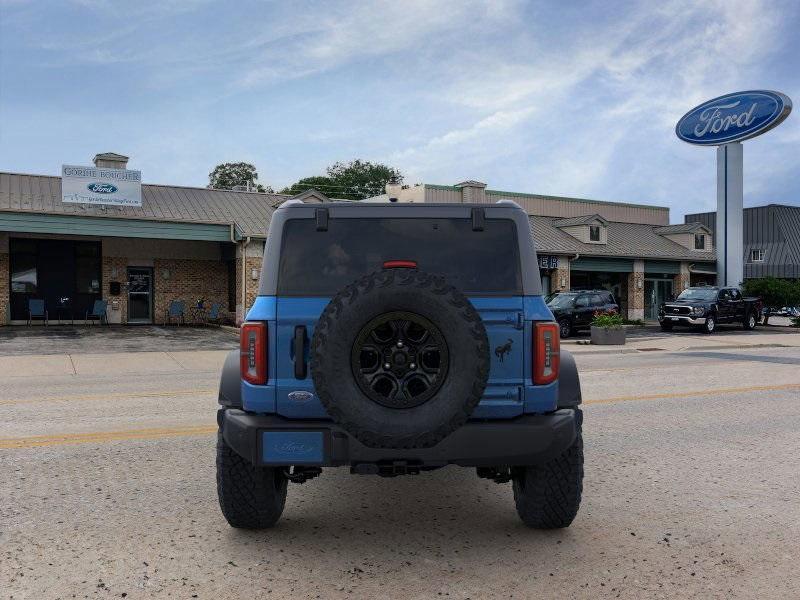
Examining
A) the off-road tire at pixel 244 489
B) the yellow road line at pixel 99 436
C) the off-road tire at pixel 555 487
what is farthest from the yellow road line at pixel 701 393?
the off-road tire at pixel 244 489

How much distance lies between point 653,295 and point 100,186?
27745mm

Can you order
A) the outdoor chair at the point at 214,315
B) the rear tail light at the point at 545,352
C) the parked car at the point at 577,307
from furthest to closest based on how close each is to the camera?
the outdoor chair at the point at 214,315
the parked car at the point at 577,307
the rear tail light at the point at 545,352

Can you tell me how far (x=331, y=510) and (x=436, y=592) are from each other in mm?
1403

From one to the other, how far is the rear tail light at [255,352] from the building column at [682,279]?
36.8 meters

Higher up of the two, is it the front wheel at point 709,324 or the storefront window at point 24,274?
the storefront window at point 24,274

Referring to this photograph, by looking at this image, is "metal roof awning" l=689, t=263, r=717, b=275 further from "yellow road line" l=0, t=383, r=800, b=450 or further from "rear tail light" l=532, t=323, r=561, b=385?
"rear tail light" l=532, t=323, r=561, b=385

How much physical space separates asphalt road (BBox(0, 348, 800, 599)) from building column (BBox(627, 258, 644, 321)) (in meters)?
28.8

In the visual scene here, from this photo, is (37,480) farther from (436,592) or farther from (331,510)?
(436,592)

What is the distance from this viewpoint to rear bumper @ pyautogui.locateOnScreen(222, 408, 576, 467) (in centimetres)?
355

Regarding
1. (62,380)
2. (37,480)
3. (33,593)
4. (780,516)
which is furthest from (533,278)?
(62,380)

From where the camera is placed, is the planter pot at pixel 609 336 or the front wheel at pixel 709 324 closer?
the planter pot at pixel 609 336

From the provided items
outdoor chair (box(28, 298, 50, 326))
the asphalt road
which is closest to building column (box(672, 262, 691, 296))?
outdoor chair (box(28, 298, 50, 326))

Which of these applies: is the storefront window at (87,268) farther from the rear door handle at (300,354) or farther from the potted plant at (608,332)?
the rear door handle at (300,354)

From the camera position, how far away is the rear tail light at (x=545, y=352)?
3771 mm
